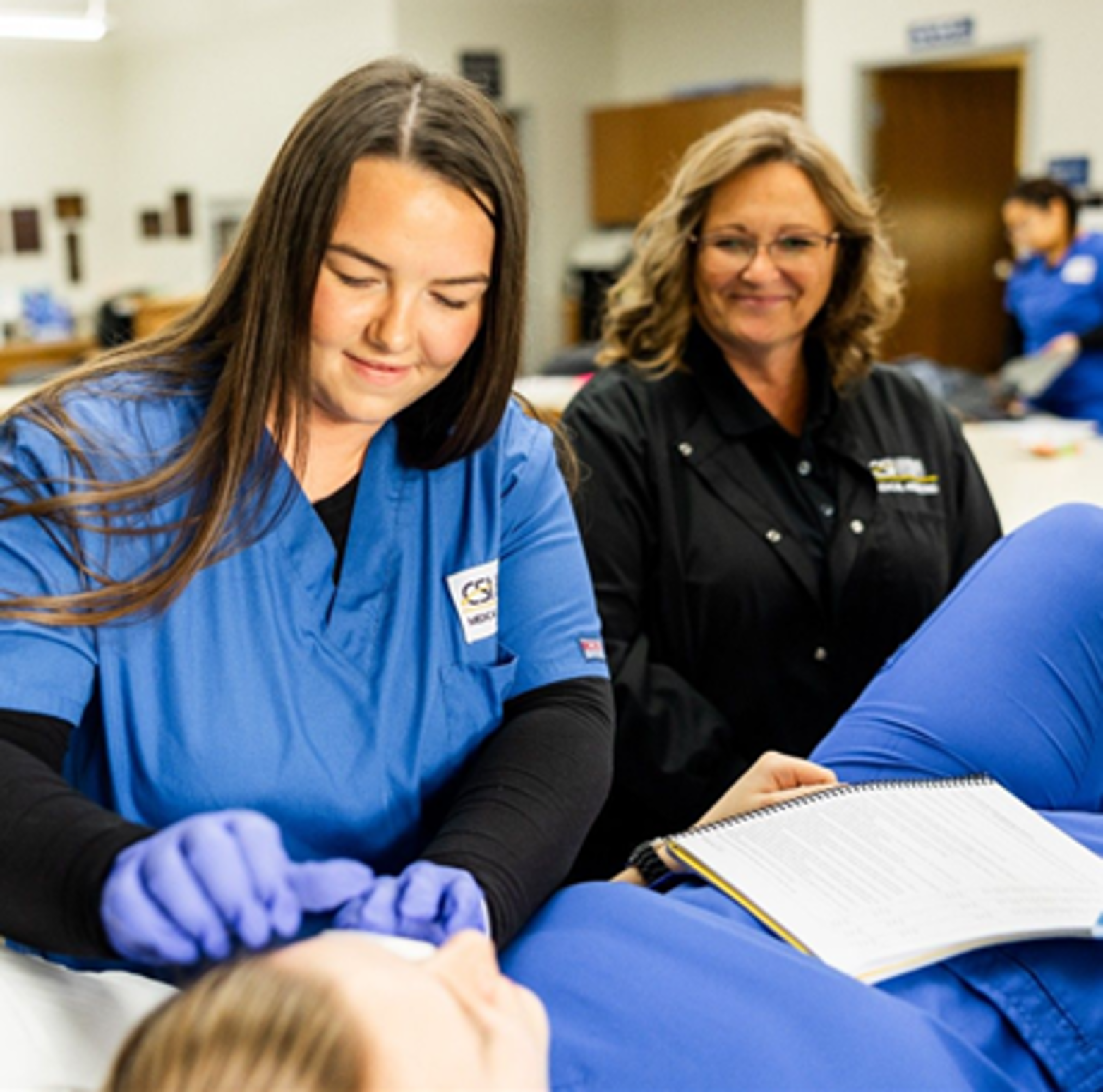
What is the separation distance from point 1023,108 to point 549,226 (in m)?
3.30

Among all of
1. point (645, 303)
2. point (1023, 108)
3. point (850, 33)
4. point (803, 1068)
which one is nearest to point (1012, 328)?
point (1023, 108)

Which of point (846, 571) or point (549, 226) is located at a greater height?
point (549, 226)

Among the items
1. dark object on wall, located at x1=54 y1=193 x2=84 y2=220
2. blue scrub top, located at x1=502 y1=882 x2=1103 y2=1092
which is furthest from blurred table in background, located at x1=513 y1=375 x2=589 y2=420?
dark object on wall, located at x1=54 y1=193 x2=84 y2=220

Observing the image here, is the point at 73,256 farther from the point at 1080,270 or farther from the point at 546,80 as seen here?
the point at 1080,270

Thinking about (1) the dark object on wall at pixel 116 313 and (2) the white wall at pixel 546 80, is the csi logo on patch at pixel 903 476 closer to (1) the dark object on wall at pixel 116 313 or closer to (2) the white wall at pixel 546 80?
(2) the white wall at pixel 546 80

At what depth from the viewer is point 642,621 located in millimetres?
1890

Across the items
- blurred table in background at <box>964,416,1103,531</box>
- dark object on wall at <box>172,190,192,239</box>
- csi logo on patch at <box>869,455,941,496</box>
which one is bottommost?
blurred table in background at <box>964,416,1103,531</box>

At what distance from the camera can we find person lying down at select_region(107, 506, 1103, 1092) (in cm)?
75

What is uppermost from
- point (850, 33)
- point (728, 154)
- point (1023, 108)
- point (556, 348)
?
point (850, 33)

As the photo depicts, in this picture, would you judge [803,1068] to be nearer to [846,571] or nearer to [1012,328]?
[846,571]

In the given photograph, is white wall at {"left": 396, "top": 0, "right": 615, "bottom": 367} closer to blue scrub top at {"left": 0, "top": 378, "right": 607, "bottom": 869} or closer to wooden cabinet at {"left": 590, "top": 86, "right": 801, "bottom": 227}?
wooden cabinet at {"left": 590, "top": 86, "right": 801, "bottom": 227}

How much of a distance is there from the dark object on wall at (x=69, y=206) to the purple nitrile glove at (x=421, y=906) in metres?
9.69

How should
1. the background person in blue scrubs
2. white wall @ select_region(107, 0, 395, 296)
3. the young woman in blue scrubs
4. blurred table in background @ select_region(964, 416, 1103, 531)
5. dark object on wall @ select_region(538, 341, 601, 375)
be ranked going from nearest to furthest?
the background person in blue scrubs < blurred table in background @ select_region(964, 416, 1103, 531) < dark object on wall @ select_region(538, 341, 601, 375) < the young woman in blue scrubs < white wall @ select_region(107, 0, 395, 296)

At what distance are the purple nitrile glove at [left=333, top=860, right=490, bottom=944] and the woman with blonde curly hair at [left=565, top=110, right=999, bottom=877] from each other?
0.81 metres
